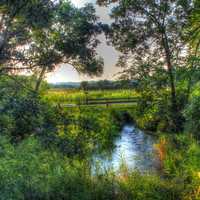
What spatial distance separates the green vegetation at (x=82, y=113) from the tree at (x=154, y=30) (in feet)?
0.16

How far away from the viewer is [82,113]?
12867 mm

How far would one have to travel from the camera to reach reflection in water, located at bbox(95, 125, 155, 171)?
42.3ft

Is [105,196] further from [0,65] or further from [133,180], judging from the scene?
[0,65]

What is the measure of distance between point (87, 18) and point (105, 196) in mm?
6034

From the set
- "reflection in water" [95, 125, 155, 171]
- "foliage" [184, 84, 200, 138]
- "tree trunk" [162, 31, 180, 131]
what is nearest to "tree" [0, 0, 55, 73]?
"reflection in water" [95, 125, 155, 171]

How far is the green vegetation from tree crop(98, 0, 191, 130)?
5 centimetres

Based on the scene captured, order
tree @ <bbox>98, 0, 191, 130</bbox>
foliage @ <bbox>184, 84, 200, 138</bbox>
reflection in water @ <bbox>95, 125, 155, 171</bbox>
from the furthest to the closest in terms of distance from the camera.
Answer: tree @ <bbox>98, 0, 191, 130</bbox>
reflection in water @ <bbox>95, 125, 155, 171</bbox>
foliage @ <bbox>184, 84, 200, 138</bbox>

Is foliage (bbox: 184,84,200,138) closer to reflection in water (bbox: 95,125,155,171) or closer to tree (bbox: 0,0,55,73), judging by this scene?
reflection in water (bbox: 95,125,155,171)

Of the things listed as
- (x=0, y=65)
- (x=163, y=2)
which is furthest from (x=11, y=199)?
(x=163, y=2)

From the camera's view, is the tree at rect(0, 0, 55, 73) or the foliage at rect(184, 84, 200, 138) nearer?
the tree at rect(0, 0, 55, 73)

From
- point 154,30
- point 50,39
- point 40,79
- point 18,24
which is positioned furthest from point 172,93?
point 18,24

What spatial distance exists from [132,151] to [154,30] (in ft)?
19.2

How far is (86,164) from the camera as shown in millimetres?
8938

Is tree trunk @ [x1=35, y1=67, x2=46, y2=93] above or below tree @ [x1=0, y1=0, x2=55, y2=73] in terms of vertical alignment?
below
